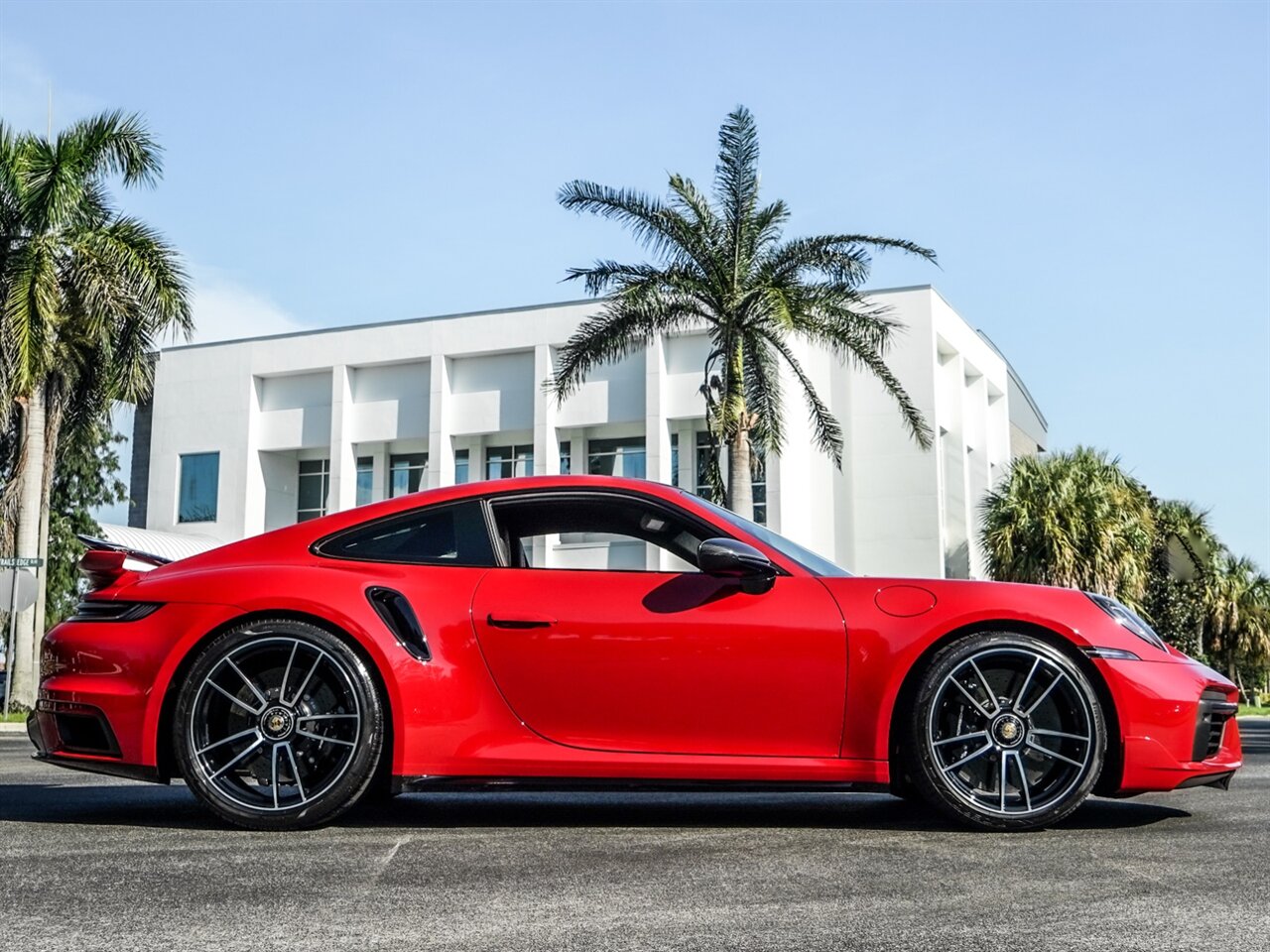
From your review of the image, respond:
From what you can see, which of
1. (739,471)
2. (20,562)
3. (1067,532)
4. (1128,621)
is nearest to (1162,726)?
(1128,621)

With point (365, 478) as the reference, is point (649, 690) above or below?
below

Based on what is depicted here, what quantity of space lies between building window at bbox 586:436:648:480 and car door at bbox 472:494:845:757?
36.8 meters

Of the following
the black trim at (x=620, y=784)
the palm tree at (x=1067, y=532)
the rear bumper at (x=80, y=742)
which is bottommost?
the black trim at (x=620, y=784)

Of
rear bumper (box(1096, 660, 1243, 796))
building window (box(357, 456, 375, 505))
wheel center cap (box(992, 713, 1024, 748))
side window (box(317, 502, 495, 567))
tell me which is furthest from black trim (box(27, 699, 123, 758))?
building window (box(357, 456, 375, 505))

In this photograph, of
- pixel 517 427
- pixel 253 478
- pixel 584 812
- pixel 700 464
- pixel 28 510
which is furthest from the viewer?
pixel 253 478

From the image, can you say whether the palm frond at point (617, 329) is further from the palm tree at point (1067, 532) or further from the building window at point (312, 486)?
the building window at point (312, 486)

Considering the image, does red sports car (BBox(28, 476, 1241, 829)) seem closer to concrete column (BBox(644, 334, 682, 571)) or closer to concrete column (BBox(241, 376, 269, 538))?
concrete column (BBox(644, 334, 682, 571))

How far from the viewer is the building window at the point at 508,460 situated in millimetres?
43469

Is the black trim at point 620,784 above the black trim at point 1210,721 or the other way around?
the other way around

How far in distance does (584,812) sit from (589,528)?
43.4 inches

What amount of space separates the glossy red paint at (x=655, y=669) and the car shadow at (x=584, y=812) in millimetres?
289

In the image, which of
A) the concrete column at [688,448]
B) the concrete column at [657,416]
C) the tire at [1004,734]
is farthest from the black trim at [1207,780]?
the concrete column at [688,448]

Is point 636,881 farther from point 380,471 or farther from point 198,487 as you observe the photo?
point 198,487

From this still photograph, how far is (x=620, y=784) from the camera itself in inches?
173
